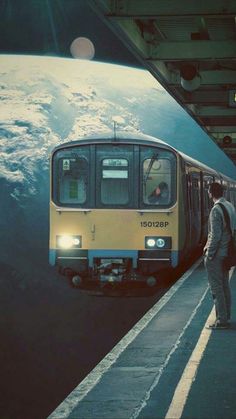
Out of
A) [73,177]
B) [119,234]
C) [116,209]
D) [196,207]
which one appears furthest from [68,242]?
[196,207]

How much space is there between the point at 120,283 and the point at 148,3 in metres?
6.77

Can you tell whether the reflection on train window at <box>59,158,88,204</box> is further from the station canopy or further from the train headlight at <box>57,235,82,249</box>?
the station canopy

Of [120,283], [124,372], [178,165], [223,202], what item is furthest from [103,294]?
[124,372]

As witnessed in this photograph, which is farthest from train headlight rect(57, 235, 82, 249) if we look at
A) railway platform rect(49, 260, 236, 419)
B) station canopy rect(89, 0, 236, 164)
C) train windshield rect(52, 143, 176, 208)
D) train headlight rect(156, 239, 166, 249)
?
railway platform rect(49, 260, 236, 419)

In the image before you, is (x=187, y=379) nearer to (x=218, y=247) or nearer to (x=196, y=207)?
(x=218, y=247)

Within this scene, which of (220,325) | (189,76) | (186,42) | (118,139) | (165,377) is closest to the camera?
(165,377)

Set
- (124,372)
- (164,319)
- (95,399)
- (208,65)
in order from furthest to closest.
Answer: (208,65) → (164,319) → (124,372) → (95,399)

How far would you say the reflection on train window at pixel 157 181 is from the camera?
14.7 metres

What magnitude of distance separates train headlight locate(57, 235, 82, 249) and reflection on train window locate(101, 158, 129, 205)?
85 cm

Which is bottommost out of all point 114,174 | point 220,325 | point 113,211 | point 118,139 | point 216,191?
point 220,325

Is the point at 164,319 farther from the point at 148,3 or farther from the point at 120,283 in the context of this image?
the point at 120,283

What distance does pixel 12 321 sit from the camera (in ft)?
314

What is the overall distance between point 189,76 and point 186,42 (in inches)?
42.7

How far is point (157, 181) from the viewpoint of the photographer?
49.2ft
